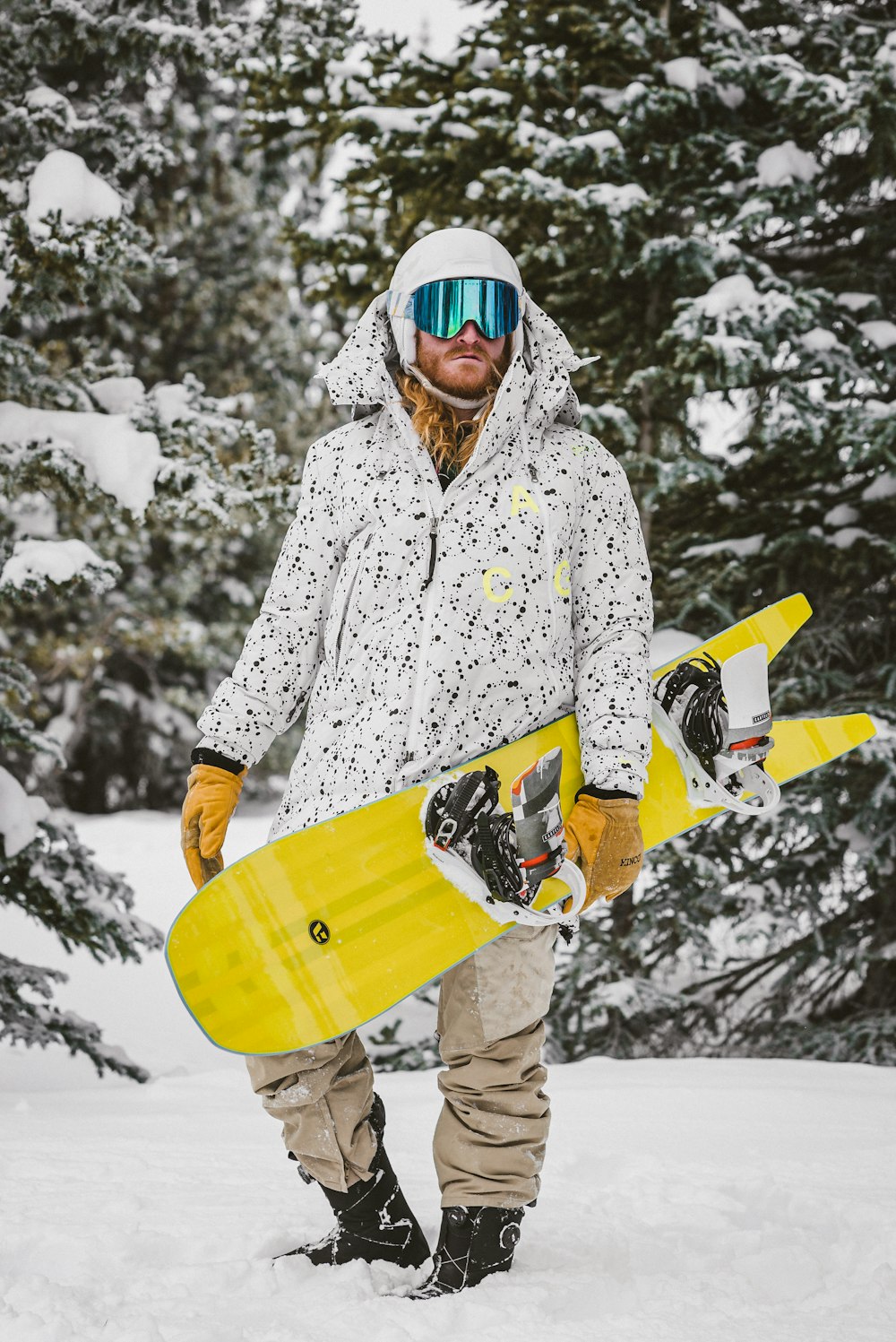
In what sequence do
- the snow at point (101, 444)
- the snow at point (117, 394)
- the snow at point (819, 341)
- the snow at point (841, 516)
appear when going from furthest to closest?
the snow at point (841, 516), the snow at point (819, 341), the snow at point (117, 394), the snow at point (101, 444)

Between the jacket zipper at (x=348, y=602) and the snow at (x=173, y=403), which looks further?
the snow at (x=173, y=403)

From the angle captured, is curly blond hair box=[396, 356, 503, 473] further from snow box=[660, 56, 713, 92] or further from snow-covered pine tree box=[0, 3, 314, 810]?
snow box=[660, 56, 713, 92]

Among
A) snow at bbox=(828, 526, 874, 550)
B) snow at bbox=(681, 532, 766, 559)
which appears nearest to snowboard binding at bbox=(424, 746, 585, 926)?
snow at bbox=(681, 532, 766, 559)

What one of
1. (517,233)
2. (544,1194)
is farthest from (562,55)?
(544,1194)

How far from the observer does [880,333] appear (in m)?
5.06

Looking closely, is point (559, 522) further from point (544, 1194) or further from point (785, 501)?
point (785, 501)

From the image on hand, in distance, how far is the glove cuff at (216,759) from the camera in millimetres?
2311

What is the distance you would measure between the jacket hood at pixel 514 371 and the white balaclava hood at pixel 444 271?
0.04 meters

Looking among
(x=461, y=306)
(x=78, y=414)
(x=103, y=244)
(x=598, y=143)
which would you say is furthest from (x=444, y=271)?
(x=598, y=143)

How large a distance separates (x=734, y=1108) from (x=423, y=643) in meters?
2.15

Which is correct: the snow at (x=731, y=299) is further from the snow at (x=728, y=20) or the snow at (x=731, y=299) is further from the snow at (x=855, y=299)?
the snow at (x=728, y=20)

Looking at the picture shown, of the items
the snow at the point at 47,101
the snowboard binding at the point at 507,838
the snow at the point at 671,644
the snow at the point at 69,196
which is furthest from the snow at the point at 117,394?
the snowboard binding at the point at 507,838

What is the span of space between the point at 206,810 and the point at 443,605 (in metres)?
0.63

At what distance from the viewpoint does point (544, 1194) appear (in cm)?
276
